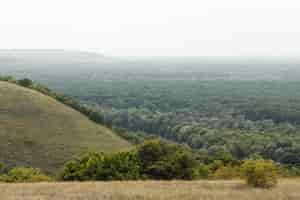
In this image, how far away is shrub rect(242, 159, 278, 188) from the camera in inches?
895

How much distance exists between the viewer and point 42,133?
177ft

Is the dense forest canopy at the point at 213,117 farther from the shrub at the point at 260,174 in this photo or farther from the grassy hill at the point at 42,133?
the shrub at the point at 260,174

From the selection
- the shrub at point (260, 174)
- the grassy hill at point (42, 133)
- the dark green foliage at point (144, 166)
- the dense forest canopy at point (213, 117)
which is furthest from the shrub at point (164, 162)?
the dense forest canopy at point (213, 117)

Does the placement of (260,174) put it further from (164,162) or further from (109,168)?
(109,168)

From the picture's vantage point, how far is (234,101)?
148 metres

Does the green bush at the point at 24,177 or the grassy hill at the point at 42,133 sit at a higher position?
the green bush at the point at 24,177

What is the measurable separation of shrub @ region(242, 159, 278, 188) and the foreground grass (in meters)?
0.43

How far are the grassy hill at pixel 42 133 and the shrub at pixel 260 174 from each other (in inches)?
960

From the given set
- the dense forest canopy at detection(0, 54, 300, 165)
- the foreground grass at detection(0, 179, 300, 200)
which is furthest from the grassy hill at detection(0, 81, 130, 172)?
the foreground grass at detection(0, 179, 300, 200)

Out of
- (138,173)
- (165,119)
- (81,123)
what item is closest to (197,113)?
(165,119)

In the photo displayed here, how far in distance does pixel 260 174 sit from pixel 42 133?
35014mm

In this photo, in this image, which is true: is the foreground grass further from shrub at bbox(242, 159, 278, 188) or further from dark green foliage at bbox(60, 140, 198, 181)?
dark green foliage at bbox(60, 140, 198, 181)

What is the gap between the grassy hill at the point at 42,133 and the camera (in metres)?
46.8

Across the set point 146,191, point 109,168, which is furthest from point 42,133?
point 146,191
